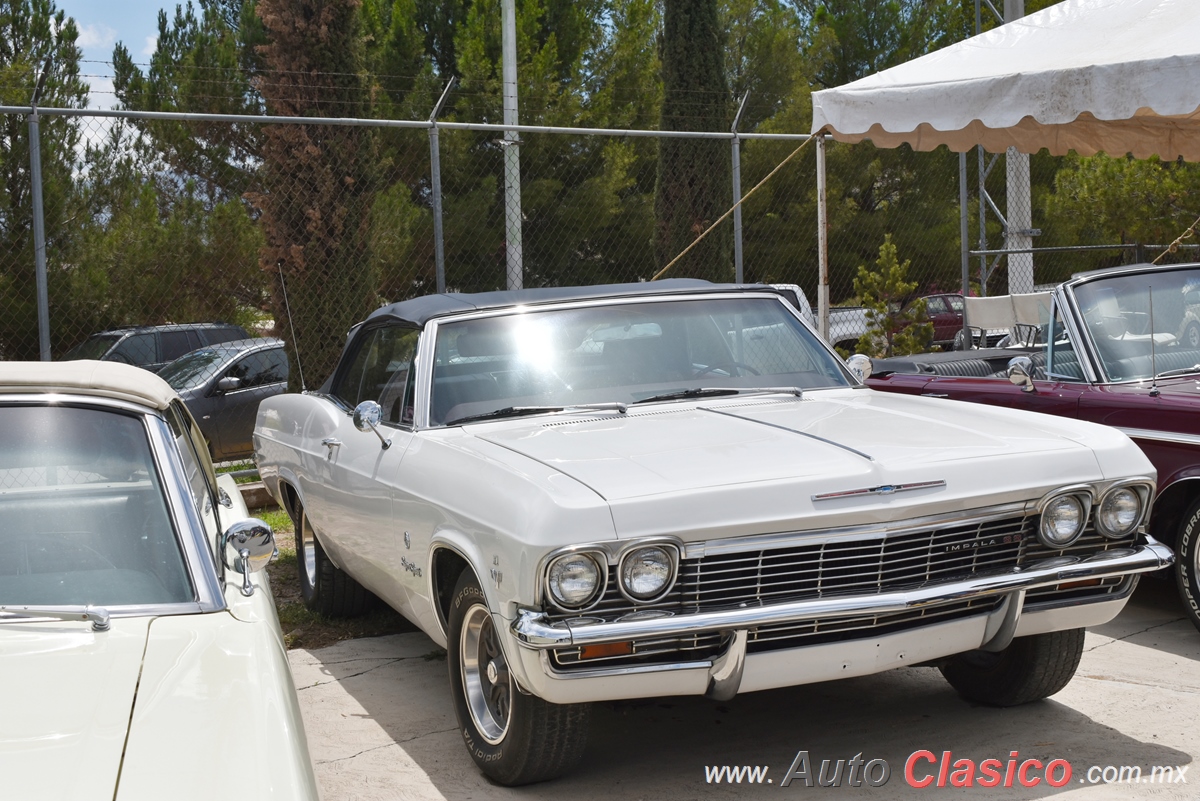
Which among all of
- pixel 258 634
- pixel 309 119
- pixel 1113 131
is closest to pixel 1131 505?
pixel 258 634

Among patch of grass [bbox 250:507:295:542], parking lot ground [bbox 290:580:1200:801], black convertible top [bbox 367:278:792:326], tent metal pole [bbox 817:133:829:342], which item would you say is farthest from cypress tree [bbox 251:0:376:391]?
parking lot ground [bbox 290:580:1200:801]

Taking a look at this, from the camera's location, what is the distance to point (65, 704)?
2.37 meters

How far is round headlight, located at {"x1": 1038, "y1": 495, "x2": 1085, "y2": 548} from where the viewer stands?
3.98 metres

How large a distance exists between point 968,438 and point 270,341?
1076 cm

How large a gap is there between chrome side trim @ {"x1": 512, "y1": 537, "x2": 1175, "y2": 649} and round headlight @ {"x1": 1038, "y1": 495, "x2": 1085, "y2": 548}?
0.06 metres

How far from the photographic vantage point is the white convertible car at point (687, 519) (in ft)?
11.5

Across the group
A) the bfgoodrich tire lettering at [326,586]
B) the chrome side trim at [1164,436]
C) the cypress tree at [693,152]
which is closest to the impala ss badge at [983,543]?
the chrome side trim at [1164,436]

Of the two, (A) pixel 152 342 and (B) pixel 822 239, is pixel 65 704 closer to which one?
(B) pixel 822 239

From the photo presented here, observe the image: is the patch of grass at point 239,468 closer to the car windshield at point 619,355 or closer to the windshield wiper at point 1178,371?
the car windshield at point 619,355

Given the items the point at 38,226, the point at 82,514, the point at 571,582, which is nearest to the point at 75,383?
the point at 82,514

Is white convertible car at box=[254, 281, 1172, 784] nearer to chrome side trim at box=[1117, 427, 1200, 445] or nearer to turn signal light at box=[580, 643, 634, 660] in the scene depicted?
turn signal light at box=[580, 643, 634, 660]

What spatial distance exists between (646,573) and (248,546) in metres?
1.11

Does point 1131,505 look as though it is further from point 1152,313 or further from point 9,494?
point 9,494

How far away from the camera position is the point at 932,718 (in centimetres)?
451
